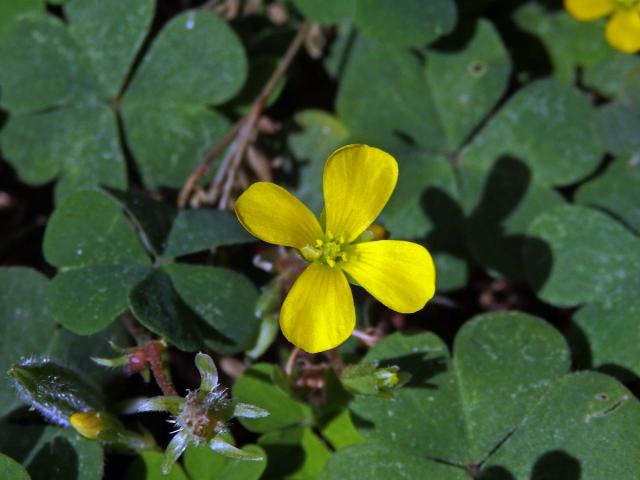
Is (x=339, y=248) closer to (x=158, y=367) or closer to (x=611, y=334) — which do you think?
(x=158, y=367)

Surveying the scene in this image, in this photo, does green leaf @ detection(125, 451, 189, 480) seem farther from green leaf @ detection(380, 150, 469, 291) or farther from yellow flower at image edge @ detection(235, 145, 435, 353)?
green leaf @ detection(380, 150, 469, 291)

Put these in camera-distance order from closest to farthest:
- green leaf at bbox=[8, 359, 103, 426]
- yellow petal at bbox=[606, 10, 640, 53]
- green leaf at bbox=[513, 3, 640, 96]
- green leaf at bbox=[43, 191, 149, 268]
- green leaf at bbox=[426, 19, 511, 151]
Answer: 1. green leaf at bbox=[8, 359, 103, 426]
2. green leaf at bbox=[43, 191, 149, 268]
3. yellow petal at bbox=[606, 10, 640, 53]
4. green leaf at bbox=[426, 19, 511, 151]
5. green leaf at bbox=[513, 3, 640, 96]

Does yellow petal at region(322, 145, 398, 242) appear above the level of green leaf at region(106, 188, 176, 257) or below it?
above

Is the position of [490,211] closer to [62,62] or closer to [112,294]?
[112,294]

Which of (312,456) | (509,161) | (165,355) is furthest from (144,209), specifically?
(509,161)

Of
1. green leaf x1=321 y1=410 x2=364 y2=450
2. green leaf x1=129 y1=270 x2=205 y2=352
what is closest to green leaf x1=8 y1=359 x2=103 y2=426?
green leaf x1=129 y1=270 x2=205 y2=352

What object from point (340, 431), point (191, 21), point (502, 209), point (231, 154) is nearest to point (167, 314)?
→ point (340, 431)
